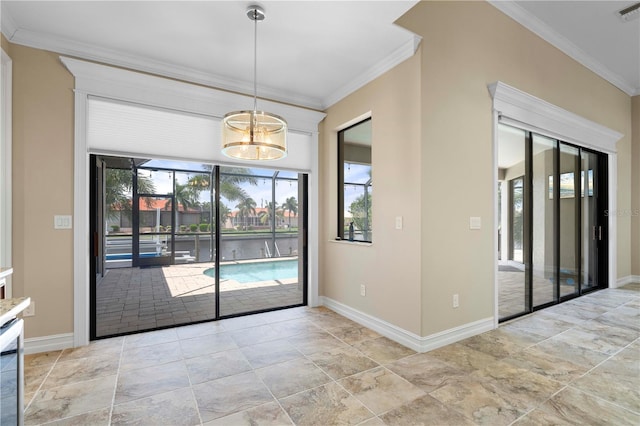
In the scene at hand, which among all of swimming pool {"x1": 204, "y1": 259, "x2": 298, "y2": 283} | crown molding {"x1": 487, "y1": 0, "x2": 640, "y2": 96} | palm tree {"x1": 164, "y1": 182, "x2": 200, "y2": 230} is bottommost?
swimming pool {"x1": 204, "y1": 259, "x2": 298, "y2": 283}

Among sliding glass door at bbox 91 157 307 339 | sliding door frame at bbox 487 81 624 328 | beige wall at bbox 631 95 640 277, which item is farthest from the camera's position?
beige wall at bbox 631 95 640 277

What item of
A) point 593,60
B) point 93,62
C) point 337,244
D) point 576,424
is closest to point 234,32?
point 93,62

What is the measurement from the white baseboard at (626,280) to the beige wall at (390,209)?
4543mm

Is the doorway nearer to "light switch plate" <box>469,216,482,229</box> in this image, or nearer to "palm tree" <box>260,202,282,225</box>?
"light switch plate" <box>469,216,482,229</box>

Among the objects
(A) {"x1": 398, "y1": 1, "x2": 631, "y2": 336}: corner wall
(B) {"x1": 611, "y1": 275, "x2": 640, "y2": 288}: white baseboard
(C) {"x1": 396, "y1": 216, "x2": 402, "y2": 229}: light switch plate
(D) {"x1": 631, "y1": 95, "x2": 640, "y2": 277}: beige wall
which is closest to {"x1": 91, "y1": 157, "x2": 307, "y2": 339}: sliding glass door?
(C) {"x1": 396, "y1": 216, "x2": 402, "y2": 229}: light switch plate

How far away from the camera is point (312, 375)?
7.78 feet

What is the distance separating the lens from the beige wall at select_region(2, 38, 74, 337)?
2703 mm

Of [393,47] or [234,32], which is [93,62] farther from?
[393,47]

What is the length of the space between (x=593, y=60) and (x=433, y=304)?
15.7 feet

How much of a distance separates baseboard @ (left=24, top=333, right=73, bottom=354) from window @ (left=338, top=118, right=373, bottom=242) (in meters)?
3.05

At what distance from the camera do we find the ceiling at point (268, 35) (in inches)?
98.0

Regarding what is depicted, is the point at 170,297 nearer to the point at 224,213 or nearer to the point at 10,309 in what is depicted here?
the point at 224,213

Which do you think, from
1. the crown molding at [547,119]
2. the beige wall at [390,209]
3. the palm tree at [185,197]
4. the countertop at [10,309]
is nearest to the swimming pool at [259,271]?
the palm tree at [185,197]

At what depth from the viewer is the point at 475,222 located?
124 inches
